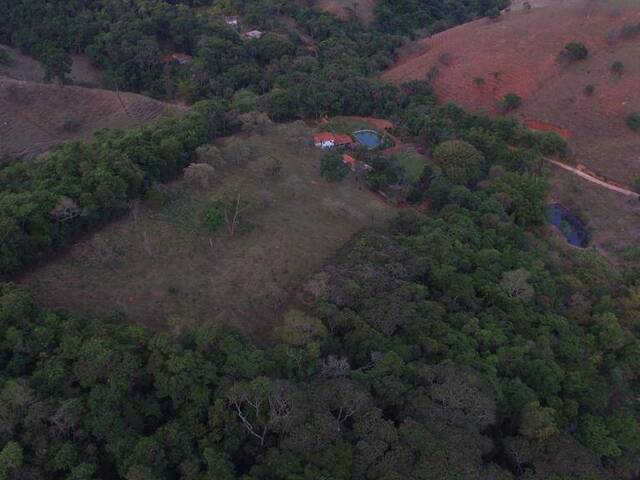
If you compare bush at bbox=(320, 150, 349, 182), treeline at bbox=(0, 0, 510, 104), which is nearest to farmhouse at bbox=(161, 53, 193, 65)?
treeline at bbox=(0, 0, 510, 104)

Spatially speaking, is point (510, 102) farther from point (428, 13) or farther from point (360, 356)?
point (360, 356)

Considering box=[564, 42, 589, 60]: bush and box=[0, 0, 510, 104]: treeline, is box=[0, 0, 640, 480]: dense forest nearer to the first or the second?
box=[0, 0, 510, 104]: treeline

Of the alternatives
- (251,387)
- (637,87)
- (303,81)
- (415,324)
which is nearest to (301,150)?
(303,81)

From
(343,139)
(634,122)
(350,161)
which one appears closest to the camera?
(350,161)

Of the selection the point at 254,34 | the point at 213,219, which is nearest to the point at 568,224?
the point at 213,219

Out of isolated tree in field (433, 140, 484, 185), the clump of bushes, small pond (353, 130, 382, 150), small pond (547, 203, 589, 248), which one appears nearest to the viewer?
isolated tree in field (433, 140, 484, 185)

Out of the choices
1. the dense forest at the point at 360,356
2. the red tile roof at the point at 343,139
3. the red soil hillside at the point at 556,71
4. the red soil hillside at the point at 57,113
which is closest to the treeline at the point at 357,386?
the dense forest at the point at 360,356
